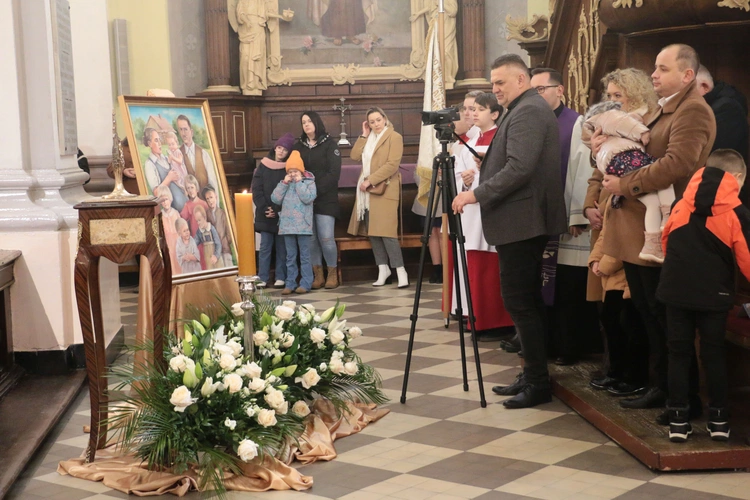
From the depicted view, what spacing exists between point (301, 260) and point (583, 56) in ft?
12.0

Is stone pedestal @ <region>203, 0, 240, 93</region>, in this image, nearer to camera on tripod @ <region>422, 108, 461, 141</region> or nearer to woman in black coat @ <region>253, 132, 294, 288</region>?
woman in black coat @ <region>253, 132, 294, 288</region>

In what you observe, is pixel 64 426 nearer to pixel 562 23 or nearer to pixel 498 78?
pixel 498 78

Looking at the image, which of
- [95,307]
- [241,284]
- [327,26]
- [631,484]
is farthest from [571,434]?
[327,26]

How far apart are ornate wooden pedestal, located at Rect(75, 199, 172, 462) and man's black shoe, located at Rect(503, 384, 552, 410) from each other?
1.76m

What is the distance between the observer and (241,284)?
3.73 meters

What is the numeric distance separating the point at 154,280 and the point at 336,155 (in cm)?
529

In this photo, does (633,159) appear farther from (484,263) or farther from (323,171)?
(323,171)

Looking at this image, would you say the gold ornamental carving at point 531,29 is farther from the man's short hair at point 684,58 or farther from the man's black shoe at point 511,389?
the man's short hair at point 684,58

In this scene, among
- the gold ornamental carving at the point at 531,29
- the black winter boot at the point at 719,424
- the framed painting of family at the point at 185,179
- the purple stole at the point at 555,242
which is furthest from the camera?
the gold ornamental carving at the point at 531,29

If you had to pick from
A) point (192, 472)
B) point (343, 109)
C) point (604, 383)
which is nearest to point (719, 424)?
point (604, 383)

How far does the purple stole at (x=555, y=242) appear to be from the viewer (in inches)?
219

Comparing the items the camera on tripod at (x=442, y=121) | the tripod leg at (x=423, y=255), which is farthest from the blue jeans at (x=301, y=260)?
the camera on tripod at (x=442, y=121)

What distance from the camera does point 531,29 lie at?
766 cm

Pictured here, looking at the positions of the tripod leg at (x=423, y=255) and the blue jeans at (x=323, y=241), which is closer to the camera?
the tripod leg at (x=423, y=255)
